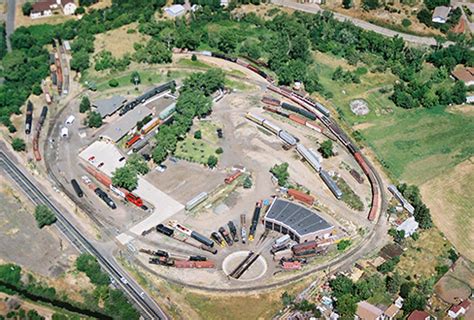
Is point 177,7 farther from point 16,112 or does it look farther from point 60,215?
point 60,215

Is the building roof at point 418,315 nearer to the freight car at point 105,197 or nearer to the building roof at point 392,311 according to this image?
the building roof at point 392,311

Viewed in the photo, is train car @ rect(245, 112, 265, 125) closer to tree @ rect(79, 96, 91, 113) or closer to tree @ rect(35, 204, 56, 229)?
tree @ rect(79, 96, 91, 113)

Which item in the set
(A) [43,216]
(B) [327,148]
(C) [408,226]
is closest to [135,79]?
(A) [43,216]

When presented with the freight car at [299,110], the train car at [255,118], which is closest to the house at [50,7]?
the train car at [255,118]

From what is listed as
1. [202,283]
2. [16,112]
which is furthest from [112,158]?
[202,283]

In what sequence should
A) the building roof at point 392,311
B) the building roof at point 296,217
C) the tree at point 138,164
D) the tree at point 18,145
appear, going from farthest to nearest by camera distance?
the tree at point 18,145 → the tree at point 138,164 → the building roof at point 296,217 → the building roof at point 392,311

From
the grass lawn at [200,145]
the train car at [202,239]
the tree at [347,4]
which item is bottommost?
the train car at [202,239]

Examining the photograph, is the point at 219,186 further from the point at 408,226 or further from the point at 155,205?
the point at 408,226
